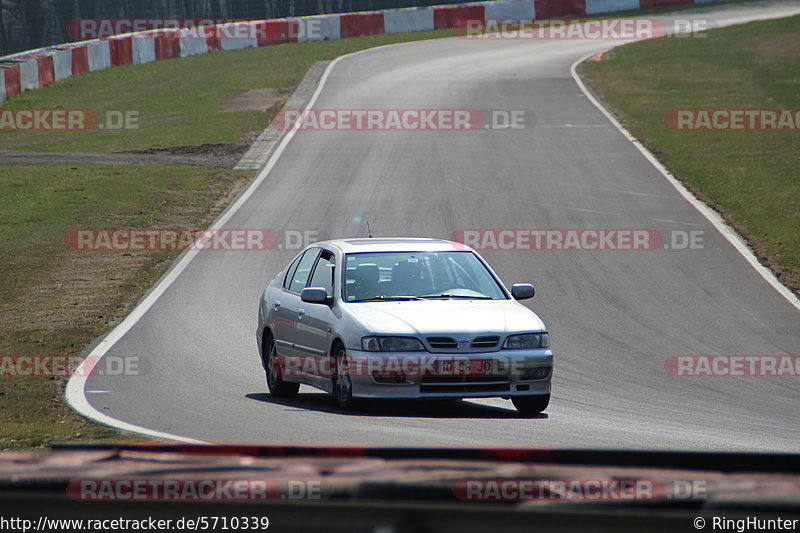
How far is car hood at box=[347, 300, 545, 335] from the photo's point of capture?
956 cm

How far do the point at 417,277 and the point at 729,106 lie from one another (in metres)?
24.0

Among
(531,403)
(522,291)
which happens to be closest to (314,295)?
(522,291)

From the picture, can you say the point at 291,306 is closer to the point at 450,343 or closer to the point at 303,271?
the point at 303,271

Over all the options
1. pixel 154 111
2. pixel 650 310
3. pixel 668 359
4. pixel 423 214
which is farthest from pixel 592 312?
pixel 154 111

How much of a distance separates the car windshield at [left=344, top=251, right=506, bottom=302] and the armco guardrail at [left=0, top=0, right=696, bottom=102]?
88.6ft

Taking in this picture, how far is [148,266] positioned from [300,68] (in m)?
22.8

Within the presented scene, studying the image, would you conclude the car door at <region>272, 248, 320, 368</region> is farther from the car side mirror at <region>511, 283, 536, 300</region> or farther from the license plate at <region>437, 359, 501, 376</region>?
the car side mirror at <region>511, 283, 536, 300</region>

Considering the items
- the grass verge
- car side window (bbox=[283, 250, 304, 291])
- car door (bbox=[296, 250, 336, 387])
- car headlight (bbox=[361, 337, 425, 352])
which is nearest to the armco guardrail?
the grass verge

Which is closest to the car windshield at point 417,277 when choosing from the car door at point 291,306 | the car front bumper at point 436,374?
the car door at point 291,306

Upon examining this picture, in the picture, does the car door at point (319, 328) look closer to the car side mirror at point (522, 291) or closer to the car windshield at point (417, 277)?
the car windshield at point (417, 277)

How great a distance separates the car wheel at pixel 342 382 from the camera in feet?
31.7

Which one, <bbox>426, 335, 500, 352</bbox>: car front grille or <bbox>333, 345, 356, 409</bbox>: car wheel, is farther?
<bbox>333, 345, 356, 409</bbox>: car wheel

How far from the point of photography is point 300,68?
40.5 meters

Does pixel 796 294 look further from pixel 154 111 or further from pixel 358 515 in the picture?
pixel 154 111
